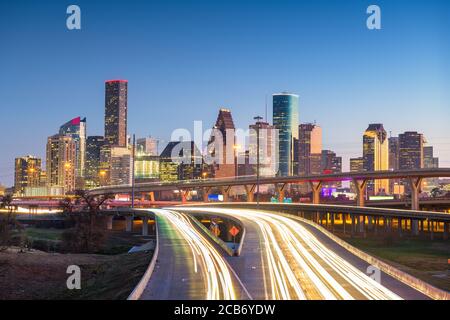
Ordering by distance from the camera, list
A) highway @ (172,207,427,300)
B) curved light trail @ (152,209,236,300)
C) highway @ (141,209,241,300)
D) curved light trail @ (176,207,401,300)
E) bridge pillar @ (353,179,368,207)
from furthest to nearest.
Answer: bridge pillar @ (353,179,368,207) < curved light trail @ (152,209,236,300) < highway @ (141,209,241,300) < highway @ (172,207,427,300) < curved light trail @ (176,207,401,300)

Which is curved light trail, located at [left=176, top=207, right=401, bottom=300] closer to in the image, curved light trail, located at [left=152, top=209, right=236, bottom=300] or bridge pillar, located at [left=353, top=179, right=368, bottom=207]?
curved light trail, located at [left=152, top=209, right=236, bottom=300]

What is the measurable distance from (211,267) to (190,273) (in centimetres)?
260

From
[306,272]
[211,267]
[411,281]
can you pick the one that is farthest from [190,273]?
[411,281]

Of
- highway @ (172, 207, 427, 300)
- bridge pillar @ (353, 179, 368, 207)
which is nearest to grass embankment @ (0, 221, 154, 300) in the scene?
highway @ (172, 207, 427, 300)

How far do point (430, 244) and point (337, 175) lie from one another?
6256cm

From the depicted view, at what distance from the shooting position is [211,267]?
1522 inches

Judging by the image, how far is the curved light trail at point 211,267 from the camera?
29913 millimetres

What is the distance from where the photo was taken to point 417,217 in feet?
335

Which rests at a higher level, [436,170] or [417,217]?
[436,170]

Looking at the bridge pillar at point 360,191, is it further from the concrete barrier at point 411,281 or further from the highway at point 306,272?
the concrete barrier at point 411,281

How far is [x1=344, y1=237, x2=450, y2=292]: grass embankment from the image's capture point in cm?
4959

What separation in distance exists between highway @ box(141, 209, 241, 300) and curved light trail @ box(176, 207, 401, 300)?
2.92 metres

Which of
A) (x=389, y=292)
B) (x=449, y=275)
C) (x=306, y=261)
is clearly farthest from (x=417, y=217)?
(x=389, y=292)
